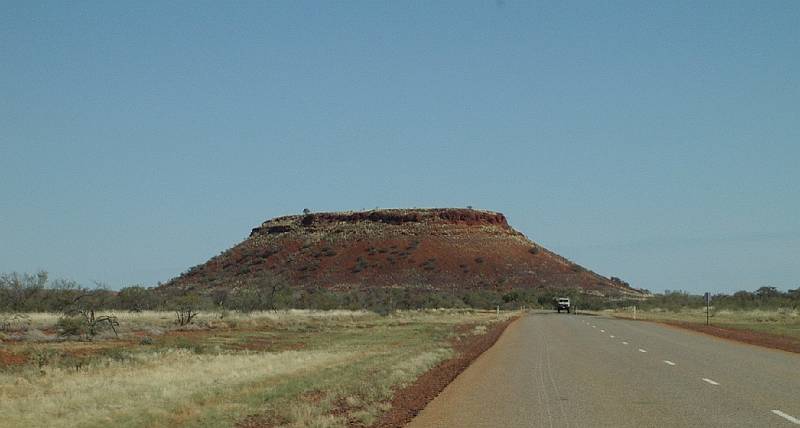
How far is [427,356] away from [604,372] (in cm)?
667

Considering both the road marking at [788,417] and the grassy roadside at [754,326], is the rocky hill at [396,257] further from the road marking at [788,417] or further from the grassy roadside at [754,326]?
the road marking at [788,417]

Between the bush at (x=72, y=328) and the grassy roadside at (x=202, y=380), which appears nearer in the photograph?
the grassy roadside at (x=202, y=380)

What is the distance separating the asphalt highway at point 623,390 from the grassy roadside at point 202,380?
1573 mm

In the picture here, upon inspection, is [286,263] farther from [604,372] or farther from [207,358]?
[604,372]

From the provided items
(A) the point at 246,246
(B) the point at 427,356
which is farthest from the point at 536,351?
(A) the point at 246,246

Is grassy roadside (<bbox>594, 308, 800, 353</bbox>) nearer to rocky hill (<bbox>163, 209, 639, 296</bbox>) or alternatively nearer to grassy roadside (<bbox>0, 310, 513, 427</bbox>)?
grassy roadside (<bbox>0, 310, 513, 427</bbox>)

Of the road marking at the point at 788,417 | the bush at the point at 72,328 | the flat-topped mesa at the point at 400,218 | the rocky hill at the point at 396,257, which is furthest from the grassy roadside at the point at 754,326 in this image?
the flat-topped mesa at the point at 400,218

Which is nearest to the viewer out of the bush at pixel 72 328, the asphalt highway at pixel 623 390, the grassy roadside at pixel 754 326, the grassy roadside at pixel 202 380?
the asphalt highway at pixel 623 390

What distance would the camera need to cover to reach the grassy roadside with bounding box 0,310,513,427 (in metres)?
14.1

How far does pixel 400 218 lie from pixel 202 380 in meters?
116

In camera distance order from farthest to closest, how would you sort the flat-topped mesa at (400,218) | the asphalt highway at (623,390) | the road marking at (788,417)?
the flat-topped mesa at (400,218), the asphalt highway at (623,390), the road marking at (788,417)

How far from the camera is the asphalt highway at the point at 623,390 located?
1222 cm

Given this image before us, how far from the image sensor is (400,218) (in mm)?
136500

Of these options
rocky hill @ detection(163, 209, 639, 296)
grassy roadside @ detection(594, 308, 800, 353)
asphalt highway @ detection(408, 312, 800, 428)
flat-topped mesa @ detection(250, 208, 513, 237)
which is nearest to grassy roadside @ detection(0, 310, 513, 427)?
asphalt highway @ detection(408, 312, 800, 428)
